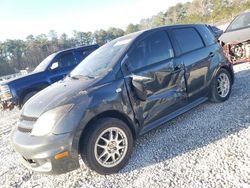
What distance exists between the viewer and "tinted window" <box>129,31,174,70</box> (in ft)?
13.0

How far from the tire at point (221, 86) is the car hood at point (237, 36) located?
10.2 feet

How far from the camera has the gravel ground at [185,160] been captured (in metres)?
3.03

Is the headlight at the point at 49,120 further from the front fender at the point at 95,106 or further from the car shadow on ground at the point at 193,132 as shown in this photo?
the car shadow on ground at the point at 193,132

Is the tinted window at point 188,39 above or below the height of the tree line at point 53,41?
above

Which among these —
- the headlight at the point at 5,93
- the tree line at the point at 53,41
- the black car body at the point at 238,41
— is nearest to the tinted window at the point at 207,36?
the black car body at the point at 238,41

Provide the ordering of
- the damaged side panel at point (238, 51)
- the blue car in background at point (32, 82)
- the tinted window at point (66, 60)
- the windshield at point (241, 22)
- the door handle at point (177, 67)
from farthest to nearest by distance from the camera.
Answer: the tinted window at point (66, 60), the windshield at point (241, 22), the blue car in background at point (32, 82), the damaged side panel at point (238, 51), the door handle at point (177, 67)

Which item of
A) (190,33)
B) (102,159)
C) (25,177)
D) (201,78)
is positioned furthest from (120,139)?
(190,33)

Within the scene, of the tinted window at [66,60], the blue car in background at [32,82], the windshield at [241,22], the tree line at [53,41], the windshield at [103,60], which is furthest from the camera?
the tree line at [53,41]

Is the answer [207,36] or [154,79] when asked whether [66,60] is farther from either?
[154,79]

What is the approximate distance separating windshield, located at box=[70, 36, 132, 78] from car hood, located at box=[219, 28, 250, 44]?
506cm

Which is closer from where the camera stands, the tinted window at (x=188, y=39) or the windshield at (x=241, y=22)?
the tinted window at (x=188, y=39)

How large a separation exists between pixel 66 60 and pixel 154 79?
19.2 feet

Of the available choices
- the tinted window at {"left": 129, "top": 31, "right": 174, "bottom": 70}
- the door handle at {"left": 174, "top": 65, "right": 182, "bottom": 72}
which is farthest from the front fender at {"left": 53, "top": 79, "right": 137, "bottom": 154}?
the door handle at {"left": 174, "top": 65, "right": 182, "bottom": 72}

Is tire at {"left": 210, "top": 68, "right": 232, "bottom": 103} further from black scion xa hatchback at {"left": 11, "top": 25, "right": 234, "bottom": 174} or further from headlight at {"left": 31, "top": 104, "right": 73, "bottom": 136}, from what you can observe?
headlight at {"left": 31, "top": 104, "right": 73, "bottom": 136}
